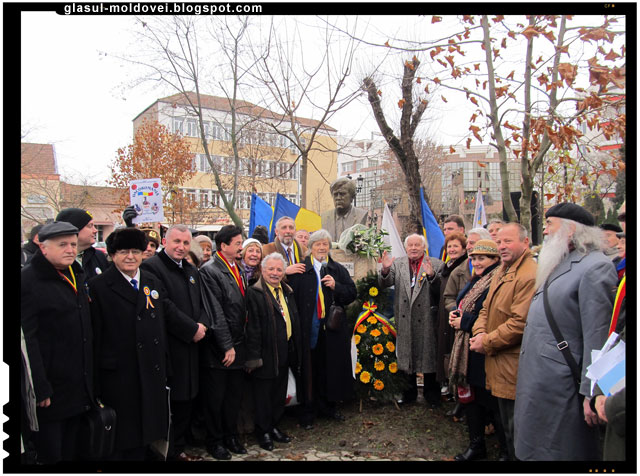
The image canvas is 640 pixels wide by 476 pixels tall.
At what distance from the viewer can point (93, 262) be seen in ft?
14.9

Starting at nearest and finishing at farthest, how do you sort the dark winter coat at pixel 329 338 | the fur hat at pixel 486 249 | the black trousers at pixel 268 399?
the fur hat at pixel 486 249, the black trousers at pixel 268 399, the dark winter coat at pixel 329 338

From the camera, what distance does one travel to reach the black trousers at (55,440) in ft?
10.3

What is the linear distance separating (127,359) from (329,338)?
2291 mm

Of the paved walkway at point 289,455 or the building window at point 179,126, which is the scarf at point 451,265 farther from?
the building window at point 179,126

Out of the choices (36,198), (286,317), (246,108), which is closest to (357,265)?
(286,317)

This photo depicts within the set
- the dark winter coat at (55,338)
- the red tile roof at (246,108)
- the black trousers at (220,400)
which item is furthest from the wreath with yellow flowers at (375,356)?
the red tile roof at (246,108)

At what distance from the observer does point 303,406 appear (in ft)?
17.5

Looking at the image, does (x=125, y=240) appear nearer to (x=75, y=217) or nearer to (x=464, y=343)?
(x=75, y=217)

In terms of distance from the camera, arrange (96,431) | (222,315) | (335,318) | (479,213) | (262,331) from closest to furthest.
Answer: (96,431)
(222,315)
(262,331)
(335,318)
(479,213)

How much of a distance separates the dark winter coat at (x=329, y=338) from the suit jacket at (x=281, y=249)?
400mm

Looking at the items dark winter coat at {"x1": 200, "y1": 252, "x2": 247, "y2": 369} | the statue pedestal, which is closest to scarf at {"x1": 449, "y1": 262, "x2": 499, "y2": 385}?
the statue pedestal

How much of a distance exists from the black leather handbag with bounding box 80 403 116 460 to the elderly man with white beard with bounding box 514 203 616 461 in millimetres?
2998

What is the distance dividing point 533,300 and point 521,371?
0.53 m

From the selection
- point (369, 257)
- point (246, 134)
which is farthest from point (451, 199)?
point (369, 257)
